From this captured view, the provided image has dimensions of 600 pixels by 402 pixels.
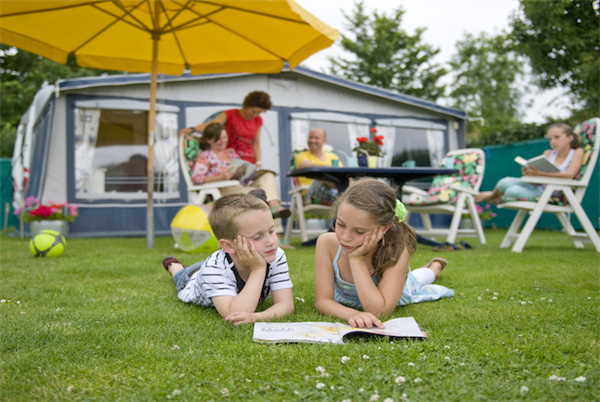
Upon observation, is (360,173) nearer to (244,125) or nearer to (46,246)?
(244,125)

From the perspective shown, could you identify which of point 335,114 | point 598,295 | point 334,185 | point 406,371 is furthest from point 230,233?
point 335,114

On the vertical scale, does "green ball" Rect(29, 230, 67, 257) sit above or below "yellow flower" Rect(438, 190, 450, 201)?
below

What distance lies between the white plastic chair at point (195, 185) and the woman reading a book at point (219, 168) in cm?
6

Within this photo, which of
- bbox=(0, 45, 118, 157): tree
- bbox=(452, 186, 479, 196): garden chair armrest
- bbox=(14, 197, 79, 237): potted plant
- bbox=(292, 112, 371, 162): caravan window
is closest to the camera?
bbox=(452, 186, 479, 196): garden chair armrest

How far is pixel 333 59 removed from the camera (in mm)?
23250

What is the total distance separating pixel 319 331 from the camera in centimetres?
172

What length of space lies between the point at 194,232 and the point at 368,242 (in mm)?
2843

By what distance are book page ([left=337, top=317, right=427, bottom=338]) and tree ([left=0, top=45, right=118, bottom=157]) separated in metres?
19.1

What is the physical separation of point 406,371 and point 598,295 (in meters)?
1.65

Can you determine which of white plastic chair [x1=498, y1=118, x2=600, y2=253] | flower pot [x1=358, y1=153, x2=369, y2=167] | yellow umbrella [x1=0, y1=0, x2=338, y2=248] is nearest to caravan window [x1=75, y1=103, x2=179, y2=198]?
yellow umbrella [x1=0, y1=0, x2=338, y2=248]

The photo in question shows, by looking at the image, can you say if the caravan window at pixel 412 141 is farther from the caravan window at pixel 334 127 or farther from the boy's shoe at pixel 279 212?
the boy's shoe at pixel 279 212

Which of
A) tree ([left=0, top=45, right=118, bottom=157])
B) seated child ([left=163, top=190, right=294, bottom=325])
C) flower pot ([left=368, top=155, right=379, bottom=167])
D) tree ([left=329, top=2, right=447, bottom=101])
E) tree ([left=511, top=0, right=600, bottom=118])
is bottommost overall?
seated child ([left=163, top=190, right=294, bottom=325])

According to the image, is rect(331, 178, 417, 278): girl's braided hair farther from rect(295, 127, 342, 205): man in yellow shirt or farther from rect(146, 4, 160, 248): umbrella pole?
rect(146, 4, 160, 248): umbrella pole

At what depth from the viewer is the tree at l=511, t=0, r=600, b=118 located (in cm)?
778
